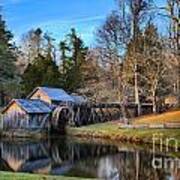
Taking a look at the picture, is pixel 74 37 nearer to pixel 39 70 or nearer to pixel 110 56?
pixel 39 70

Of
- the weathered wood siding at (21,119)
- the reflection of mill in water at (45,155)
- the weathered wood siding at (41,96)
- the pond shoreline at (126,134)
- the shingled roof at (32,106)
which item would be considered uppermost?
the weathered wood siding at (41,96)

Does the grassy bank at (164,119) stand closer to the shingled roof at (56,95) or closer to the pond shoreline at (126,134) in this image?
the pond shoreline at (126,134)

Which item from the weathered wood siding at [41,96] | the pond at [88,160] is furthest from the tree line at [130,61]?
the pond at [88,160]

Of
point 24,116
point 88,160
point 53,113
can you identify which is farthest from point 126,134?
point 24,116

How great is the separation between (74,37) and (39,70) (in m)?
13.7

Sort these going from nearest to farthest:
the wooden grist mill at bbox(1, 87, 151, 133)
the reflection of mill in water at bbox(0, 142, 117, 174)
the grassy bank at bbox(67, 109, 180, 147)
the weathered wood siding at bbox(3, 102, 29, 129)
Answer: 1. the reflection of mill in water at bbox(0, 142, 117, 174)
2. the grassy bank at bbox(67, 109, 180, 147)
3. the weathered wood siding at bbox(3, 102, 29, 129)
4. the wooden grist mill at bbox(1, 87, 151, 133)

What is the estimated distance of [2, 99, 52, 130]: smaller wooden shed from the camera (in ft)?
142

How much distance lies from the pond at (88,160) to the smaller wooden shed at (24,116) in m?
6.88

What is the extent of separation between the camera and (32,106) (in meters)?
45.0

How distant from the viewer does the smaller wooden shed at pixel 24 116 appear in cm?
4316

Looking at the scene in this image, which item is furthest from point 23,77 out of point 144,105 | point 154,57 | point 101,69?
point 154,57

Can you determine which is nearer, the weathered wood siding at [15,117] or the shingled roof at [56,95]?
the weathered wood siding at [15,117]

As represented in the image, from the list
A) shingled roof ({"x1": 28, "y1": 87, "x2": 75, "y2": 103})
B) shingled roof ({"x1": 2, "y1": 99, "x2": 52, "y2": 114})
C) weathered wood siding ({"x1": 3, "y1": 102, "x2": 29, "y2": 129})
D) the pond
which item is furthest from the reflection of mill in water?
shingled roof ({"x1": 28, "y1": 87, "x2": 75, "y2": 103})

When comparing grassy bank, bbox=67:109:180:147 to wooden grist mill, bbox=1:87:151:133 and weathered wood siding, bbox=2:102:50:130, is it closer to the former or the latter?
wooden grist mill, bbox=1:87:151:133
